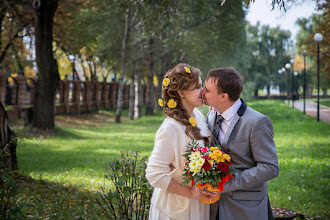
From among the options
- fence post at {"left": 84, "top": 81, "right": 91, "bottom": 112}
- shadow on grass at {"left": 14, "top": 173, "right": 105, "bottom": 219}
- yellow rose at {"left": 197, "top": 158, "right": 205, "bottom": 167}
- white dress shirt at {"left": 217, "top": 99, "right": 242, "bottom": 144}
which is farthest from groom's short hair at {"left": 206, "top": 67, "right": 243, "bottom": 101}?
fence post at {"left": 84, "top": 81, "right": 91, "bottom": 112}

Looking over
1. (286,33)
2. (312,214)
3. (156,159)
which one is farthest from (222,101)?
(286,33)

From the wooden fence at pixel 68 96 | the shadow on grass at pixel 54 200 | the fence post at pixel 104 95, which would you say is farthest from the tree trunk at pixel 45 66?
the fence post at pixel 104 95

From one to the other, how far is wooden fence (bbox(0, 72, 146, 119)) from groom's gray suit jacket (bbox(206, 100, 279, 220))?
16.0 meters

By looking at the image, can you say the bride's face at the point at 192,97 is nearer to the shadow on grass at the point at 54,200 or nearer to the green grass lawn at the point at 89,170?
the green grass lawn at the point at 89,170

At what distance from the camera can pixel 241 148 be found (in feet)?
11.0

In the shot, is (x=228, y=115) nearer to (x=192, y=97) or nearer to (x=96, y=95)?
(x=192, y=97)

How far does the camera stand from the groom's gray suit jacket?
3254 millimetres

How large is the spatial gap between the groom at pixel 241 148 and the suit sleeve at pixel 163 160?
18.2 inches

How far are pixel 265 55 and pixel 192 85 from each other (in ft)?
174

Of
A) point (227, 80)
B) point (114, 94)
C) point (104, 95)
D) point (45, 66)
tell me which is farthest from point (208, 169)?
point (114, 94)

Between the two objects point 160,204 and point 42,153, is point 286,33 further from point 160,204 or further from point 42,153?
point 160,204

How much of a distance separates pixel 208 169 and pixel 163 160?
43 cm

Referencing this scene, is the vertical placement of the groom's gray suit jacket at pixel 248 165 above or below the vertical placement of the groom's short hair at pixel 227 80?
below

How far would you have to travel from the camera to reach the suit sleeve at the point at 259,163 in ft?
10.6
